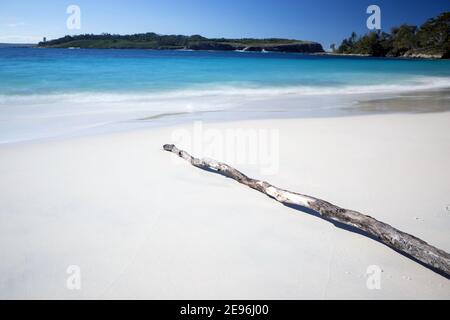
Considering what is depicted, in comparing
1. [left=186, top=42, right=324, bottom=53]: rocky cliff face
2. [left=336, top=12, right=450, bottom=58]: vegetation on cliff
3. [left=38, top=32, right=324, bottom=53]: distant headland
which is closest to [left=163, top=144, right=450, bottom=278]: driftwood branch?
[left=336, top=12, right=450, bottom=58]: vegetation on cliff

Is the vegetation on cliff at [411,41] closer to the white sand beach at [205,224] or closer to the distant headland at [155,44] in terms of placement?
the distant headland at [155,44]

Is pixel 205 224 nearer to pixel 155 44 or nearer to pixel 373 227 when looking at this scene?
pixel 373 227

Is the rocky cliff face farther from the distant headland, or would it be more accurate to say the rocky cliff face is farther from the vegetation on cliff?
the vegetation on cliff

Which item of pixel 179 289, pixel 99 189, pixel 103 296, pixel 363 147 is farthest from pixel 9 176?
pixel 363 147

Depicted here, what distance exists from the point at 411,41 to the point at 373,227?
367 feet

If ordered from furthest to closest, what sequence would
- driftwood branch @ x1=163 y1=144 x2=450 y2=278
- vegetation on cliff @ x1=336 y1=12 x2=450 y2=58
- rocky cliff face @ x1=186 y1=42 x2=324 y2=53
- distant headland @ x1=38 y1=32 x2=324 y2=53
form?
rocky cliff face @ x1=186 y1=42 x2=324 y2=53, distant headland @ x1=38 y1=32 x2=324 y2=53, vegetation on cliff @ x1=336 y1=12 x2=450 y2=58, driftwood branch @ x1=163 y1=144 x2=450 y2=278

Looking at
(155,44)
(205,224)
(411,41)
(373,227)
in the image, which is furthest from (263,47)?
(373,227)

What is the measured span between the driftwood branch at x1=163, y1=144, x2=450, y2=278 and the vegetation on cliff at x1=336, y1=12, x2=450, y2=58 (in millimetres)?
95826

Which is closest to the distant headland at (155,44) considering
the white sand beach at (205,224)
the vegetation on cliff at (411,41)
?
the vegetation on cliff at (411,41)

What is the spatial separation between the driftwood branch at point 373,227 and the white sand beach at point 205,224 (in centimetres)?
11

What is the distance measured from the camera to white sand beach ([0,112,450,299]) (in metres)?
2.12

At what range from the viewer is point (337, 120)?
23.6 ft
